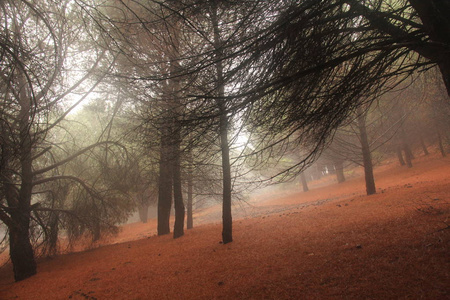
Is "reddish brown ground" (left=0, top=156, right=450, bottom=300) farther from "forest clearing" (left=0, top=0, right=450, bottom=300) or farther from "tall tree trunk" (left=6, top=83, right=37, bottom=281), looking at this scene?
"tall tree trunk" (left=6, top=83, right=37, bottom=281)

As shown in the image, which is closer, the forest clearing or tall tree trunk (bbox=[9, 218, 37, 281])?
the forest clearing

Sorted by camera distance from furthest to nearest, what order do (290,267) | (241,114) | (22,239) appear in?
(22,239) < (290,267) < (241,114)

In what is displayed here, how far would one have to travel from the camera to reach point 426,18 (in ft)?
10.0

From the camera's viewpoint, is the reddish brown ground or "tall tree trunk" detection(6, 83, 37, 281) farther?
"tall tree trunk" detection(6, 83, 37, 281)

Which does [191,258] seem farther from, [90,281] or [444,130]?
[444,130]

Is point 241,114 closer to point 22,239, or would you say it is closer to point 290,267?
point 290,267

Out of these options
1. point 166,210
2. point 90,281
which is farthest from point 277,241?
point 166,210

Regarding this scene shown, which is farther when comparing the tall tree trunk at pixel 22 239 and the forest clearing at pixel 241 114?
the tall tree trunk at pixel 22 239

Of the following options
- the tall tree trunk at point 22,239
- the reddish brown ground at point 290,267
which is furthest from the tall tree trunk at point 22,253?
the reddish brown ground at point 290,267

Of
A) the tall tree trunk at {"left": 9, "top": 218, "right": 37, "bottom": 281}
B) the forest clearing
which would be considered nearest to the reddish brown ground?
the forest clearing

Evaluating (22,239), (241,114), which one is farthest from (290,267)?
(22,239)

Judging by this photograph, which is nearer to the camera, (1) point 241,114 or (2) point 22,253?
(1) point 241,114

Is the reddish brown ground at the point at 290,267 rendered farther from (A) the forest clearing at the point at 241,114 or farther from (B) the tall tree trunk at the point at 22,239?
(B) the tall tree trunk at the point at 22,239

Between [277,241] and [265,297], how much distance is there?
8.81 ft
